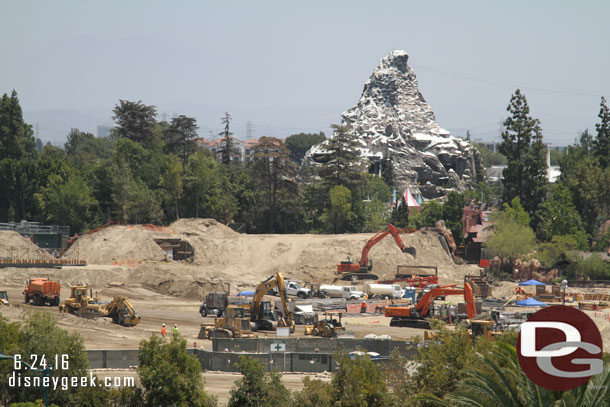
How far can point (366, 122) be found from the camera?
645ft

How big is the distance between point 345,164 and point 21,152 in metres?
44.5

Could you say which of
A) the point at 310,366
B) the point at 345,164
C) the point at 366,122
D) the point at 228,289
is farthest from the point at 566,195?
the point at 366,122

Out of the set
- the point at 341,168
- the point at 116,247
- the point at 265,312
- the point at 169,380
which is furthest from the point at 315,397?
the point at 341,168

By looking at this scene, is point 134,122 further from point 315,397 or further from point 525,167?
point 315,397

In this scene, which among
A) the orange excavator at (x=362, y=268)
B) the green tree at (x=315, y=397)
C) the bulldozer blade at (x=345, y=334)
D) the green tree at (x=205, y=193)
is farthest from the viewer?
the green tree at (x=205, y=193)

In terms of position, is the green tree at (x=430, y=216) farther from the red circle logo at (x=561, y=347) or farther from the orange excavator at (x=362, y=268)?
the red circle logo at (x=561, y=347)

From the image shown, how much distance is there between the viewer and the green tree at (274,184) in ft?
342

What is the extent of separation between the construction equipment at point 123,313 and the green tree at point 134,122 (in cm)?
7340

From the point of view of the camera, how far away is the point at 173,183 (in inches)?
3979

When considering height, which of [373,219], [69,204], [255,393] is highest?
[69,204]

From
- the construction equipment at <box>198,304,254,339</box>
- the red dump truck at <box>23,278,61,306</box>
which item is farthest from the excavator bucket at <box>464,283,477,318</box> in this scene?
the red dump truck at <box>23,278,61,306</box>

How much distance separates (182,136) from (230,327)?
76228mm

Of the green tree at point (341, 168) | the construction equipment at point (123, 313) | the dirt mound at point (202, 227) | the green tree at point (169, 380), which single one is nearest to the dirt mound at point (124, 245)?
the dirt mound at point (202, 227)

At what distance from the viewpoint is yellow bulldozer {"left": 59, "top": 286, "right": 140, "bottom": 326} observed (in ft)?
168
